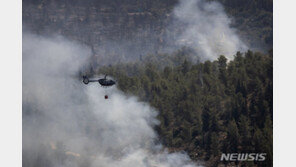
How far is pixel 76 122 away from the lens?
85500 millimetres

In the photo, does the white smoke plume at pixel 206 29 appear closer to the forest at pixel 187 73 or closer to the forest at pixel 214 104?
the forest at pixel 187 73

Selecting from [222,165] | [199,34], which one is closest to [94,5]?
[199,34]

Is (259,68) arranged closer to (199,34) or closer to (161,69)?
(161,69)

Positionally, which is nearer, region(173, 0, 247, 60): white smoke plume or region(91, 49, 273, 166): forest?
region(91, 49, 273, 166): forest

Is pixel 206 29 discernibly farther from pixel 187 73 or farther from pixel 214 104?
pixel 214 104

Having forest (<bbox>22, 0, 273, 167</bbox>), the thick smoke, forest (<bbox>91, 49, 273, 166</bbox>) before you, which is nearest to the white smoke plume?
forest (<bbox>22, 0, 273, 167</bbox>)

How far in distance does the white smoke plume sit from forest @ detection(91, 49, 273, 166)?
19.2 meters

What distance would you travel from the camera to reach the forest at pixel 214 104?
71.3 meters

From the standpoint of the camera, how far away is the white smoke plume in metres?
108

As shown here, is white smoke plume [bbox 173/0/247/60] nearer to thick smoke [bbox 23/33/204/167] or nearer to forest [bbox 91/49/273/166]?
forest [bbox 91/49/273/166]

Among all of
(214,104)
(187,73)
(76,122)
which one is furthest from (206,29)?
(76,122)

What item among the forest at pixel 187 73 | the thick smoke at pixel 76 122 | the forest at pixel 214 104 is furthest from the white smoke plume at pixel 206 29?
the thick smoke at pixel 76 122

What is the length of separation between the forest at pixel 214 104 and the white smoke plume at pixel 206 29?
1918cm

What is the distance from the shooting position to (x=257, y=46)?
308ft
